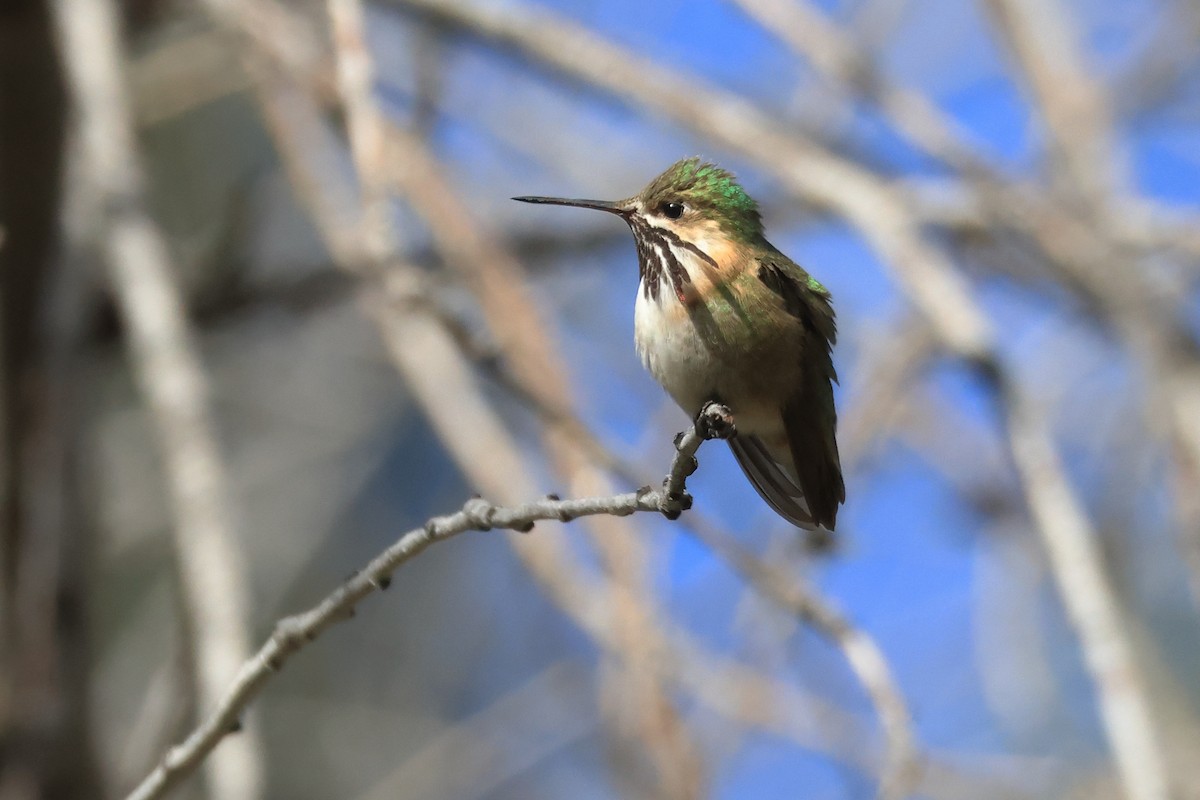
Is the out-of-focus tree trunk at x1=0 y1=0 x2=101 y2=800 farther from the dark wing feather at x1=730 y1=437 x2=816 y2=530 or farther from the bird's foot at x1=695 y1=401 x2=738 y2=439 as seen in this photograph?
the bird's foot at x1=695 y1=401 x2=738 y2=439

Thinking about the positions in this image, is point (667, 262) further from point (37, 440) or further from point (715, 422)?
point (37, 440)

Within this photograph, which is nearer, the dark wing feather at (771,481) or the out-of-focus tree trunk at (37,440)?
the dark wing feather at (771,481)

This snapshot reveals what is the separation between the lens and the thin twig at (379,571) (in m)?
1.56

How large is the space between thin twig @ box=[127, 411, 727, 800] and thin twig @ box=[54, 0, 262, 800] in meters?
0.65

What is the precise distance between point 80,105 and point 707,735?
2.59 meters

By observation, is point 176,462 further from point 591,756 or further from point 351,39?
point 591,756

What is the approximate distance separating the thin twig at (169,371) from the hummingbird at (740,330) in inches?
39.1

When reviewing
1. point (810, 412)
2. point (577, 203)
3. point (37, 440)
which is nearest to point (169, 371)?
point (37, 440)

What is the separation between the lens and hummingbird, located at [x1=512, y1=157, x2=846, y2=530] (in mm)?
2141

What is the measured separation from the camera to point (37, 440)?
3455 mm

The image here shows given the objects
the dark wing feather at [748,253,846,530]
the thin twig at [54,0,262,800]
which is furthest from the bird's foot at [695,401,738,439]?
the thin twig at [54,0,262,800]

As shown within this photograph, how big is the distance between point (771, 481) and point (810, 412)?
7.3 inches

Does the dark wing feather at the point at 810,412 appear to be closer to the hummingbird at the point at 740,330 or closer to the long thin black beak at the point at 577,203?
the hummingbird at the point at 740,330

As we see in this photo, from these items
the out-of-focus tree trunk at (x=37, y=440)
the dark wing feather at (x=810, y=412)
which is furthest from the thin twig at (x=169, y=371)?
the dark wing feather at (x=810, y=412)
